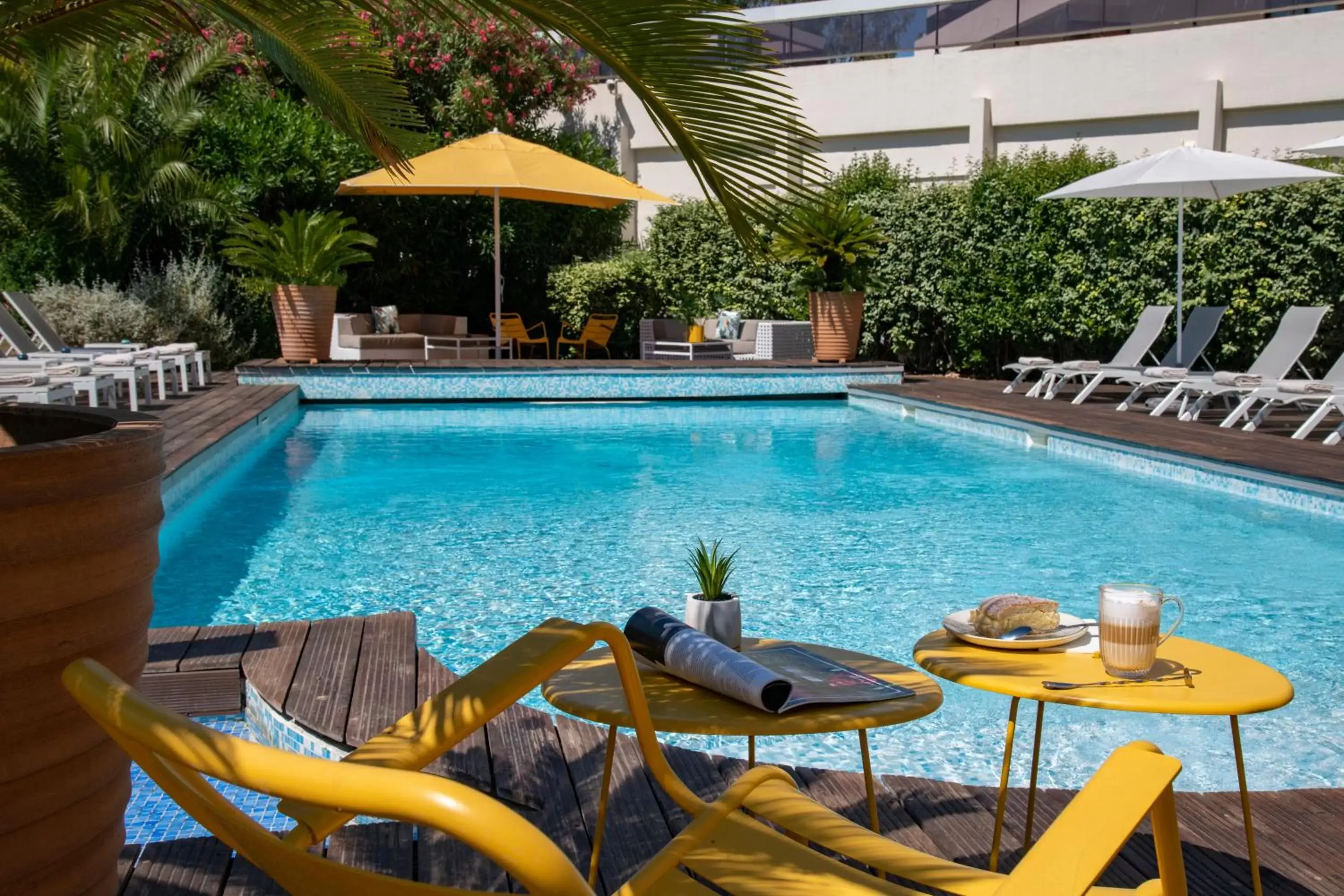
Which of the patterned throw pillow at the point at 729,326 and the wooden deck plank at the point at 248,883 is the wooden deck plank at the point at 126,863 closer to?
the wooden deck plank at the point at 248,883

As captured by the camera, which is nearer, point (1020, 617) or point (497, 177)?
point (1020, 617)

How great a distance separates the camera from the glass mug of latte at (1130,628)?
2.00m

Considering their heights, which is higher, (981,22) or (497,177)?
(981,22)

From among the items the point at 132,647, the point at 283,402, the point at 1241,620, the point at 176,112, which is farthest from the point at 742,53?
the point at 176,112

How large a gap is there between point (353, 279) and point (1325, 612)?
47.4 ft

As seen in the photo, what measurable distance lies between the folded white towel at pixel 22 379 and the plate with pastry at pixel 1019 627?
674cm

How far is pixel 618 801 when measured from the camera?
2680 millimetres

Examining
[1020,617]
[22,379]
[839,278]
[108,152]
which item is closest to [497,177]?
[839,278]

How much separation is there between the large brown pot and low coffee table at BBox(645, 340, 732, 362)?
13516 millimetres

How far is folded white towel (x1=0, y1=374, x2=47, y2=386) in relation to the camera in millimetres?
7340

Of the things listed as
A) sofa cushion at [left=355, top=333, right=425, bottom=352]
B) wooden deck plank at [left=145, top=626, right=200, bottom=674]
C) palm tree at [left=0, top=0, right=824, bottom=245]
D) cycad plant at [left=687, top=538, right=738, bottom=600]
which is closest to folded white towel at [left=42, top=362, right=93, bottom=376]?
wooden deck plank at [left=145, top=626, right=200, bottom=674]

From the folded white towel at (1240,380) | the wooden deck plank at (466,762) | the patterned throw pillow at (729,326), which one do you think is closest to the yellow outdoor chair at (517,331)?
the patterned throw pillow at (729,326)

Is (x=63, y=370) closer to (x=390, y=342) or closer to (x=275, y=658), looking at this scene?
(x=275, y=658)

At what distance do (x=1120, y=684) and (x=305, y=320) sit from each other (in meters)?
12.9
